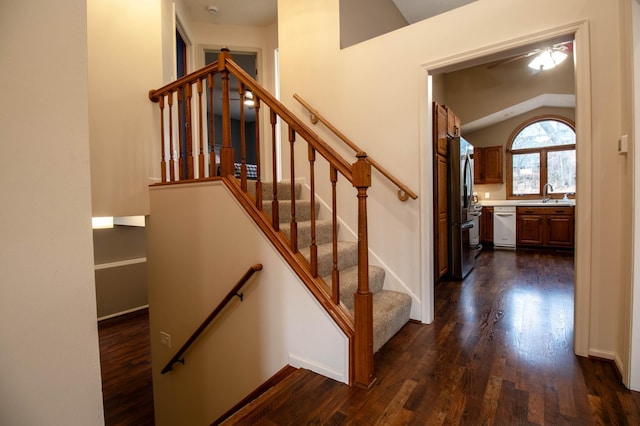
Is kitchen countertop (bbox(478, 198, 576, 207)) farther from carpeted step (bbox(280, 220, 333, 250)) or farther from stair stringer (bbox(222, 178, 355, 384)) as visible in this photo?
stair stringer (bbox(222, 178, 355, 384))

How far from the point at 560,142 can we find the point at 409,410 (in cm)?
664

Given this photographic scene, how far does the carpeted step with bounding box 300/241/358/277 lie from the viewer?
225cm

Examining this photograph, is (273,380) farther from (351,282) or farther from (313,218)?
(313,218)

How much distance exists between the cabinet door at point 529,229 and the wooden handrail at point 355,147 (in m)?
4.59

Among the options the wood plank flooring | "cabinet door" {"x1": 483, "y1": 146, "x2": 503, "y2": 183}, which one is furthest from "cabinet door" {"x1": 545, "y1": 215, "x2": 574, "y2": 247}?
the wood plank flooring

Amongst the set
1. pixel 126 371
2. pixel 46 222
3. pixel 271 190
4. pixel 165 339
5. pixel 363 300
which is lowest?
pixel 126 371

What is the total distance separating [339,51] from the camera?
119 inches

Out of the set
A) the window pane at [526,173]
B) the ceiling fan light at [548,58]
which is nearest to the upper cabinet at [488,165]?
the window pane at [526,173]

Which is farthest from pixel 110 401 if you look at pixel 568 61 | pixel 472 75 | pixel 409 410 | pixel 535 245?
pixel 568 61

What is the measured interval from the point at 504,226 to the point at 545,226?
65 centimetres

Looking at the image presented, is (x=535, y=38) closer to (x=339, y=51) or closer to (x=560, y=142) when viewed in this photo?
(x=339, y=51)

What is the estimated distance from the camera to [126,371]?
3.42m

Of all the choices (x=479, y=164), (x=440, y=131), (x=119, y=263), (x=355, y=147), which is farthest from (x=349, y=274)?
(x=479, y=164)

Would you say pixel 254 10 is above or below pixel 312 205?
above
